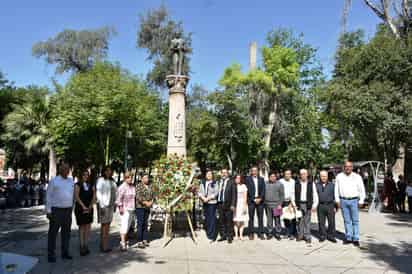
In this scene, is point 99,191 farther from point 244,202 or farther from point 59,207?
point 244,202

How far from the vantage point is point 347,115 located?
18.2 meters

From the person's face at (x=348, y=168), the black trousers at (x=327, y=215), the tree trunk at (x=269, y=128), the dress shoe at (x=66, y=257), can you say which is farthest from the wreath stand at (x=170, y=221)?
the tree trunk at (x=269, y=128)

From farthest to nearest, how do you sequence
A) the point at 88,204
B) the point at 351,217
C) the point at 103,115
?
the point at 103,115
the point at 351,217
the point at 88,204

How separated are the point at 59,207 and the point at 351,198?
20.7 ft

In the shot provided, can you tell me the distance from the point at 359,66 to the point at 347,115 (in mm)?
2871

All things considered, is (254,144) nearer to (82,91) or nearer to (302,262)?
(82,91)

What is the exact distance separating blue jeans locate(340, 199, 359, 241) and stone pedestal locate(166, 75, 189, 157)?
4.59 metres

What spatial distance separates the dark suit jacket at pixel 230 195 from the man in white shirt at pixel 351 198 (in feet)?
8.22

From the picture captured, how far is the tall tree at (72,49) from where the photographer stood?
32875 millimetres

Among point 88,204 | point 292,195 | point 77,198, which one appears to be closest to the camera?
point 77,198

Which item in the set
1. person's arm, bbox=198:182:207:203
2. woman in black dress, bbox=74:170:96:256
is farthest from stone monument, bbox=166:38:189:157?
woman in black dress, bbox=74:170:96:256

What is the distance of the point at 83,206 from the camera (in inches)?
284

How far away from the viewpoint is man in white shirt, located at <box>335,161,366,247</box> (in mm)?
8539

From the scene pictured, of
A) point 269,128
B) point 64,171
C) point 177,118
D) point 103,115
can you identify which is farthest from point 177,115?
point 269,128
